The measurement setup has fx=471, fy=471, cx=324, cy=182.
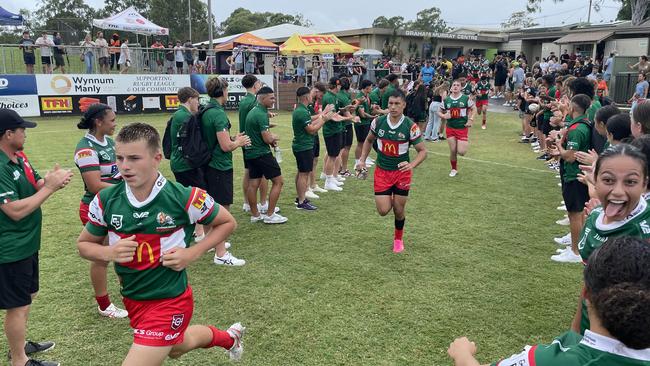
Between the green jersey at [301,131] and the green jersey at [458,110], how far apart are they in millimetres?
4116

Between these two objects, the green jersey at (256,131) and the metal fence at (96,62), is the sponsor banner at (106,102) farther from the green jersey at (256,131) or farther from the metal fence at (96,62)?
the green jersey at (256,131)

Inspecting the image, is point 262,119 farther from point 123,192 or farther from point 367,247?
point 123,192

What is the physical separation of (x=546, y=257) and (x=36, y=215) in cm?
590

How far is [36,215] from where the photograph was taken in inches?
146

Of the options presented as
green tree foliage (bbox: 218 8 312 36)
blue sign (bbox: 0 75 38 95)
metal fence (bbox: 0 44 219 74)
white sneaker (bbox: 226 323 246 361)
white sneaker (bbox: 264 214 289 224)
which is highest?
green tree foliage (bbox: 218 8 312 36)

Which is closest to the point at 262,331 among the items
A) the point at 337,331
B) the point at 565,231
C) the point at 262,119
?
the point at 337,331

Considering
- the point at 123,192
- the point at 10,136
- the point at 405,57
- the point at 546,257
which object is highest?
the point at 405,57

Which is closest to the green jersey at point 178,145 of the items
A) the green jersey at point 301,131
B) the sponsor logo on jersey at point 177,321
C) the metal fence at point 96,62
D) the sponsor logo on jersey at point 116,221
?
the green jersey at point 301,131

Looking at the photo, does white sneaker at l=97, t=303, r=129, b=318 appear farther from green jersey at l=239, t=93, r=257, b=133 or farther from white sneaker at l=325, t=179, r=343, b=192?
white sneaker at l=325, t=179, r=343, b=192

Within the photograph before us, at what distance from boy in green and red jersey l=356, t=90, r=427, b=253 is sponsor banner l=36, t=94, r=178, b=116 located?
15.6 meters

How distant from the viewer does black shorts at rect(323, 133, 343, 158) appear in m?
9.77

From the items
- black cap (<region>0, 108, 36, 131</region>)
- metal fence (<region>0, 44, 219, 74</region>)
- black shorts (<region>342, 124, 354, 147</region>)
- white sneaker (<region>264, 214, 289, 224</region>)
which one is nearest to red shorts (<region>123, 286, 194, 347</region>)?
black cap (<region>0, 108, 36, 131</region>)

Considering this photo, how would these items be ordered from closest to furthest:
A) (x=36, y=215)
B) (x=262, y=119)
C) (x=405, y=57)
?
(x=36, y=215) → (x=262, y=119) → (x=405, y=57)

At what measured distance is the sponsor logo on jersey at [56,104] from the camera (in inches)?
743
